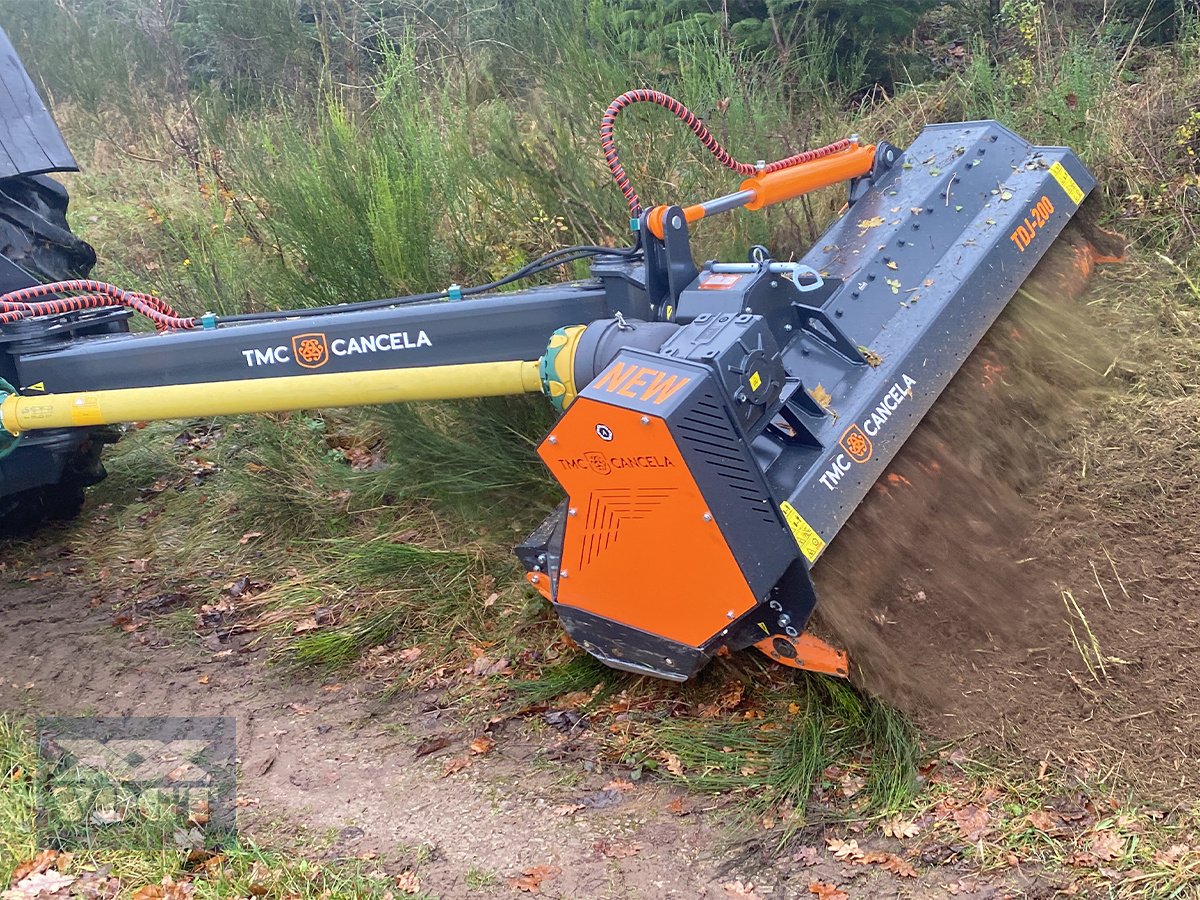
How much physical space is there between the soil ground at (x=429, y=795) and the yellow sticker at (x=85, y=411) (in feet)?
3.12

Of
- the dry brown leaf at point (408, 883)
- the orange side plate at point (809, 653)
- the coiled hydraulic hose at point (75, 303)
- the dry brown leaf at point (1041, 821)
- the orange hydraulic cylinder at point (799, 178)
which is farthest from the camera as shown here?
the coiled hydraulic hose at point (75, 303)

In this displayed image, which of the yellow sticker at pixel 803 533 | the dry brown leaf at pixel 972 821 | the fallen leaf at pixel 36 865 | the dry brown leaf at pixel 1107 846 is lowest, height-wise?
the fallen leaf at pixel 36 865

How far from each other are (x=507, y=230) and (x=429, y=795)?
2.75 metres

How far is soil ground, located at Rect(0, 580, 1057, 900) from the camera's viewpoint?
268cm

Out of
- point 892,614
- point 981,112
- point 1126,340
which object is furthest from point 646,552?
point 981,112

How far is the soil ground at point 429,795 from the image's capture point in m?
2.68

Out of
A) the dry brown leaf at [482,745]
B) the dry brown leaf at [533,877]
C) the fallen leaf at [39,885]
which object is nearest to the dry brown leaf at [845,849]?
the dry brown leaf at [533,877]

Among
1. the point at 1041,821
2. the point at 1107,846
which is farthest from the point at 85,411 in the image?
the point at 1107,846

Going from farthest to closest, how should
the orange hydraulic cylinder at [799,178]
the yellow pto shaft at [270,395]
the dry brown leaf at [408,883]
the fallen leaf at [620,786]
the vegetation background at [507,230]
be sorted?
1. the vegetation background at [507,230]
2. the orange hydraulic cylinder at [799,178]
3. the yellow pto shaft at [270,395]
4. the fallen leaf at [620,786]
5. the dry brown leaf at [408,883]

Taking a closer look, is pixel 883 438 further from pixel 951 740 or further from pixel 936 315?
pixel 951 740

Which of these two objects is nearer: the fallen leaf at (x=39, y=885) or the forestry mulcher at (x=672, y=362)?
the forestry mulcher at (x=672, y=362)

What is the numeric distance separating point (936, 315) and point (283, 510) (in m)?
2.85

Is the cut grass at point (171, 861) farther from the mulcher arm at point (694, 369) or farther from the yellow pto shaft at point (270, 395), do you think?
the yellow pto shaft at point (270, 395)

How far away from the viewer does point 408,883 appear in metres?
2.77
